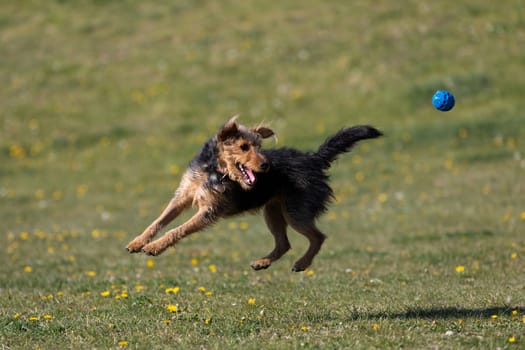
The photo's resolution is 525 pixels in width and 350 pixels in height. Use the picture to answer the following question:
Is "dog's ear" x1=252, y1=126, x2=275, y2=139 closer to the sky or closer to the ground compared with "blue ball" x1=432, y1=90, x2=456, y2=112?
closer to the ground

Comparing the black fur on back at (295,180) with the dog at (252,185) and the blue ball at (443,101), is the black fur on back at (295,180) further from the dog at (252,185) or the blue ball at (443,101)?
the blue ball at (443,101)

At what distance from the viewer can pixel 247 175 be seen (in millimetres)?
7398

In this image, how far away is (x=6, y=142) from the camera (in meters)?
20.6

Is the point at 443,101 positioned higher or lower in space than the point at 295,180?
higher

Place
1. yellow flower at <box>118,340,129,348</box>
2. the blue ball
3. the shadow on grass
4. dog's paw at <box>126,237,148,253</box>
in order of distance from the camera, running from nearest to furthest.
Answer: yellow flower at <box>118,340,129,348</box> → the shadow on grass → dog's paw at <box>126,237,148,253</box> → the blue ball

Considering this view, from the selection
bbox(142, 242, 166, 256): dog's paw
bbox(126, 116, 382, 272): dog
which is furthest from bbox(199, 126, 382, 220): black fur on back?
bbox(142, 242, 166, 256): dog's paw

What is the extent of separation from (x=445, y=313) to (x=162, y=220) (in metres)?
2.73

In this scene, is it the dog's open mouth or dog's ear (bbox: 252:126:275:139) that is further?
dog's ear (bbox: 252:126:275:139)

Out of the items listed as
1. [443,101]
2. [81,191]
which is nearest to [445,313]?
[443,101]

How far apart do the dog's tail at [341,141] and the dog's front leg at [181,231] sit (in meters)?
1.31

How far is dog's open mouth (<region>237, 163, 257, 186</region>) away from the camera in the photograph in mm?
7367

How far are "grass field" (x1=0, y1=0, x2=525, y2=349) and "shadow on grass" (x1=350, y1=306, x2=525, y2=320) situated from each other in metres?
0.04

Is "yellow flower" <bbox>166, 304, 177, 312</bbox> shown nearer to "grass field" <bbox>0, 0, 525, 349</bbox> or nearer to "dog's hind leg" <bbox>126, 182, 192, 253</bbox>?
"grass field" <bbox>0, 0, 525, 349</bbox>

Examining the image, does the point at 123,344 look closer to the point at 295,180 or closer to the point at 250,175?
the point at 250,175
